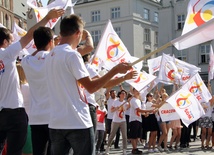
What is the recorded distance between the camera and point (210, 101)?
12836mm

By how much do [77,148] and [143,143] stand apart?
34.7 feet

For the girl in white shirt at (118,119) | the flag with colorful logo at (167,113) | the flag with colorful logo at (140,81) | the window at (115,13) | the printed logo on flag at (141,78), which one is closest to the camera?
the flag with colorful logo at (140,81)

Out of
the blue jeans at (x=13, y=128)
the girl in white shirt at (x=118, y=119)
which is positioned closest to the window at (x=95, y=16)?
the girl in white shirt at (x=118, y=119)

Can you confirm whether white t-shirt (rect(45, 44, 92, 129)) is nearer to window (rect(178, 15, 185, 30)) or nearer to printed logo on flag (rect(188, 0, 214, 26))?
printed logo on flag (rect(188, 0, 214, 26))

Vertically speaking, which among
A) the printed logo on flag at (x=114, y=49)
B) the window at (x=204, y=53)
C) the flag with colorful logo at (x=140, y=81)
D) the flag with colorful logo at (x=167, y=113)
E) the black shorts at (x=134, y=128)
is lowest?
the black shorts at (x=134, y=128)

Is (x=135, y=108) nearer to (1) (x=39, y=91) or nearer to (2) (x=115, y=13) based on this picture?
(1) (x=39, y=91)

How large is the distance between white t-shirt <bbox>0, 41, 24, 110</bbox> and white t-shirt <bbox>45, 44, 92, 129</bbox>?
1.17 m

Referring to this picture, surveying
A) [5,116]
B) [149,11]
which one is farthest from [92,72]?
[149,11]

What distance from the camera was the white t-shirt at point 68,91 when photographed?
139 inches

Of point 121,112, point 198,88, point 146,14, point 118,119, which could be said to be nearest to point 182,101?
point 198,88

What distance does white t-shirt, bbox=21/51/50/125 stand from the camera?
4582mm

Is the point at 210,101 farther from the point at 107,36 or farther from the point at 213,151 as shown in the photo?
the point at 107,36

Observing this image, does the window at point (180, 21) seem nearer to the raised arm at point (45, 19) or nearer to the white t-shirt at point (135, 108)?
the white t-shirt at point (135, 108)

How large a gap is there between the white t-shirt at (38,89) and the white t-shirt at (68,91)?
916mm
